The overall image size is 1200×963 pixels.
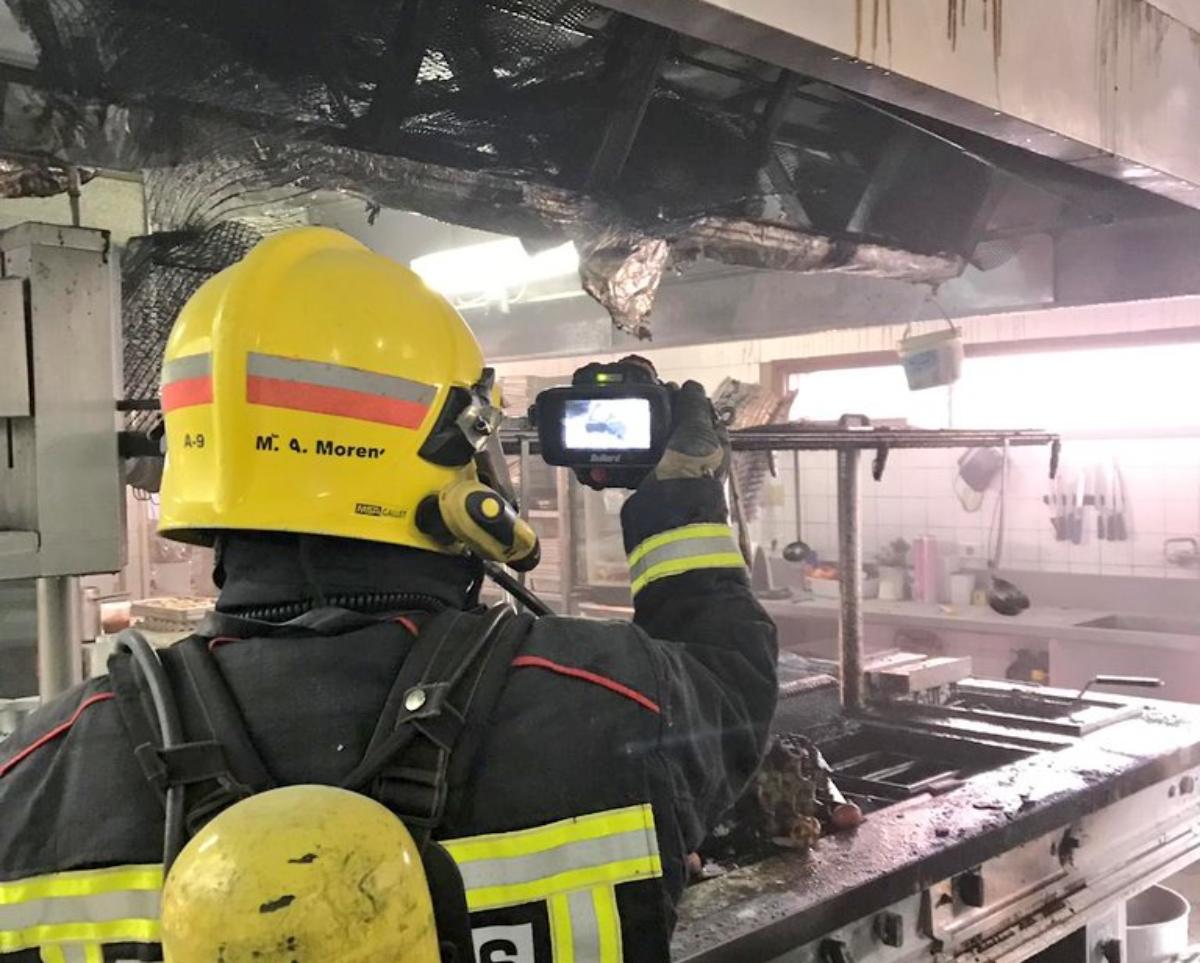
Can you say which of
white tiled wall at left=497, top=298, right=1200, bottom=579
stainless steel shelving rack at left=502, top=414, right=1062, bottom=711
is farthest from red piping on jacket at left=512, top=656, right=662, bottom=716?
white tiled wall at left=497, top=298, right=1200, bottom=579

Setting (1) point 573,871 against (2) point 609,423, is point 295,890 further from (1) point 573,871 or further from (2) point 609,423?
(2) point 609,423

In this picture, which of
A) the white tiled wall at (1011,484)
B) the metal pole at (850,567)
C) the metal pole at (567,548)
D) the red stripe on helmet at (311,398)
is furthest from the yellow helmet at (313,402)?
the metal pole at (567,548)

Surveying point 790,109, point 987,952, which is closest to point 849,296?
point 790,109

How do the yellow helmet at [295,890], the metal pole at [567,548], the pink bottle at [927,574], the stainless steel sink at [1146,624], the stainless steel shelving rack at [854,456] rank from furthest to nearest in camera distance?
the pink bottle at [927,574], the metal pole at [567,548], the stainless steel sink at [1146,624], the stainless steel shelving rack at [854,456], the yellow helmet at [295,890]

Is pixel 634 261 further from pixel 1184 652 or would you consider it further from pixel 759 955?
pixel 1184 652

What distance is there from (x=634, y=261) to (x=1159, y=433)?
426 cm

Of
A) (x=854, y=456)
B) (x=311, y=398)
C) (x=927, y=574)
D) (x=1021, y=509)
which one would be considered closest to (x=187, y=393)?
(x=311, y=398)

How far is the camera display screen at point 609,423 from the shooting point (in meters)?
1.37

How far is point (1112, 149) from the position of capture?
1943mm

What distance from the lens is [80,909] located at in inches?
37.4

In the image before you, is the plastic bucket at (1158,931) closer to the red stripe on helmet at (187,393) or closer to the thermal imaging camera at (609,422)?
the thermal imaging camera at (609,422)

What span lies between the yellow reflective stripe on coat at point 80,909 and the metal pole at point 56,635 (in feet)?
2.07

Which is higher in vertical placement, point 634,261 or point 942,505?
point 634,261

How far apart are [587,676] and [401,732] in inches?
7.9
